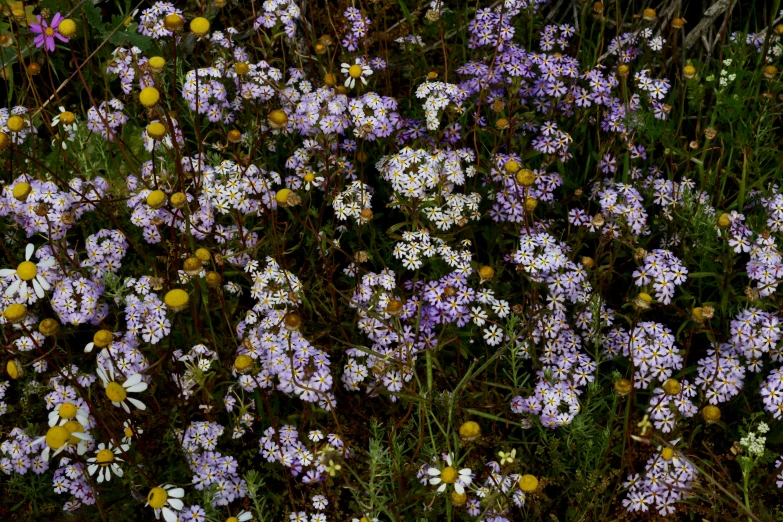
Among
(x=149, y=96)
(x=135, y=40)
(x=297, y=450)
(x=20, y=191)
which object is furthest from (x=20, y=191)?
(x=135, y=40)

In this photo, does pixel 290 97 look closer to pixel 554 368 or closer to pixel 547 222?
pixel 547 222

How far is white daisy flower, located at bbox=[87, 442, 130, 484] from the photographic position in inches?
103

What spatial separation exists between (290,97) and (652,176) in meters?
1.93

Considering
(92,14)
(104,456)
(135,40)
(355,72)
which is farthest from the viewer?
(92,14)

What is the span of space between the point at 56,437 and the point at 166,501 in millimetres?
496

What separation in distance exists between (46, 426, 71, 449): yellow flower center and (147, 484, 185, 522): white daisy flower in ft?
1.27

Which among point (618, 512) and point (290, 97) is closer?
point (618, 512)

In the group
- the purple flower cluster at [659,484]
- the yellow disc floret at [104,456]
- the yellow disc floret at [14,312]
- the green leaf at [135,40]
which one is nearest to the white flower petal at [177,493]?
the yellow disc floret at [104,456]

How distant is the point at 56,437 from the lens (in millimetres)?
2391

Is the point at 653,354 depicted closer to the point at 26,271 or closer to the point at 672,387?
the point at 672,387

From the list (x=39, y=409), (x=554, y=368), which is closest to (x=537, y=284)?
→ (x=554, y=368)

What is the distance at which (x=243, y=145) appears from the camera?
400 centimetres

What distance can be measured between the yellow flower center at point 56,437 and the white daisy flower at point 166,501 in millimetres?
389

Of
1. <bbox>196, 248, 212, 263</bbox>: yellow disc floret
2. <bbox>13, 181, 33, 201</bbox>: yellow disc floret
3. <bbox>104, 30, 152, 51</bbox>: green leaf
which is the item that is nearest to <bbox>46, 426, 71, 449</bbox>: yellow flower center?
<bbox>196, 248, 212, 263</bbox>: yellow disc floret
